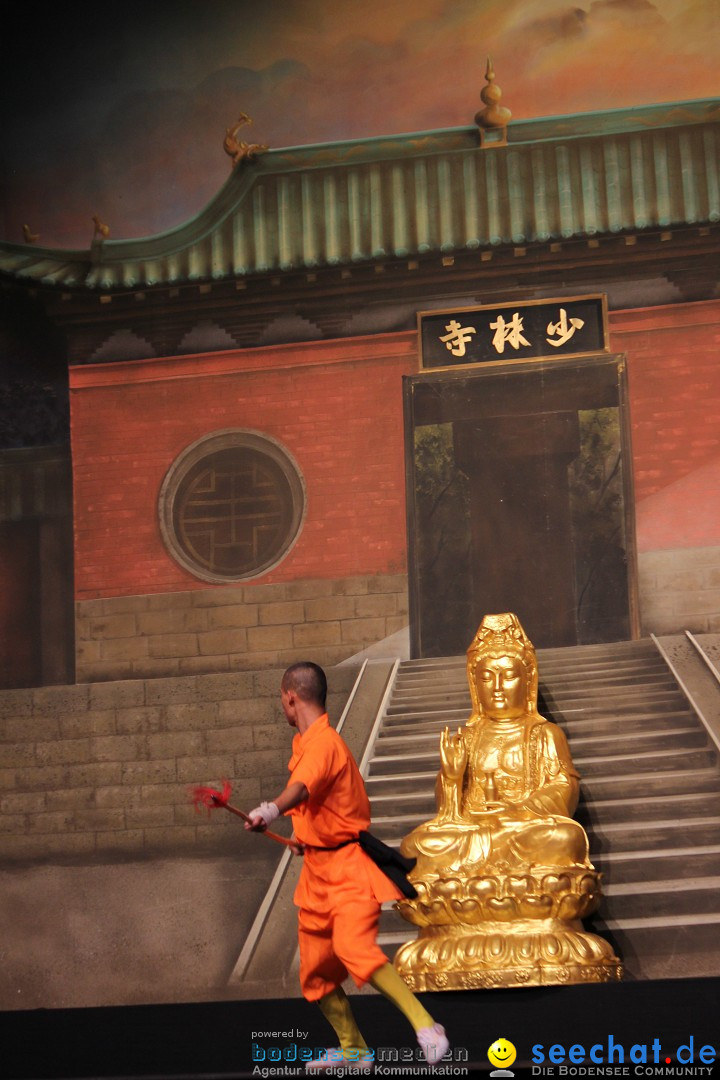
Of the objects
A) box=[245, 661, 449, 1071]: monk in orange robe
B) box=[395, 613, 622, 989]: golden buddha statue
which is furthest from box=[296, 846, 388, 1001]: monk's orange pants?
box=[395, 613, 622, 989]: golden buddha statue

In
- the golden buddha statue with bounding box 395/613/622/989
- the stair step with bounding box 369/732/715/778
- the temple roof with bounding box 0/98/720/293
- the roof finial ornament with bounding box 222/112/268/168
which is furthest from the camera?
the roof finial ornament with bounding box 222/112/268/168

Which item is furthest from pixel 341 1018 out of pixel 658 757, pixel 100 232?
pixel 100 232

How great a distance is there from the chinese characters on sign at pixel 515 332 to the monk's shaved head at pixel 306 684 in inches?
71.0

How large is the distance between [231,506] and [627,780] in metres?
1.73

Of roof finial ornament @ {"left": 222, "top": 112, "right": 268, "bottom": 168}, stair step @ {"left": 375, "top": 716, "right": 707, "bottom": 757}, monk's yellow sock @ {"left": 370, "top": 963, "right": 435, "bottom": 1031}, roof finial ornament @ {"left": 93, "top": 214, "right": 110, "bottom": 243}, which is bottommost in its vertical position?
monk's yellow sock @ {"left": 370, "top": 963, "right": 435, "bottom": 1031}

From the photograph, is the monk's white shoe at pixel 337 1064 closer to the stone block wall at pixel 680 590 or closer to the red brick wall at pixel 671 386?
the stone block wall at pixel 680 590

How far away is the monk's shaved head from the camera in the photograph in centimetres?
356

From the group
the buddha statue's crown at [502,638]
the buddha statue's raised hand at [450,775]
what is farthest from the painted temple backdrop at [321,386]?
the buddha statue's raised hand at [450,775]

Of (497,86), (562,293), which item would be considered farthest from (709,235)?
(497,86)

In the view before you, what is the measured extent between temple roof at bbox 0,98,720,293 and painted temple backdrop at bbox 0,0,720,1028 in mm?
12

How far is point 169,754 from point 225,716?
24 centimetres

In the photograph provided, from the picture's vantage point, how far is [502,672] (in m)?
4.50

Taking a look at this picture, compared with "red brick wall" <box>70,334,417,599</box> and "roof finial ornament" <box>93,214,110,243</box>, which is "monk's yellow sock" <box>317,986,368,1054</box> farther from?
"roof finial ornament" <box>93,214,110,243</box>

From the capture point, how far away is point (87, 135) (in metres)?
5.50
